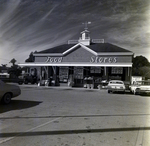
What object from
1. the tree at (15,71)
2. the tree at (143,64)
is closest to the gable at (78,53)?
the tree at (143,64)

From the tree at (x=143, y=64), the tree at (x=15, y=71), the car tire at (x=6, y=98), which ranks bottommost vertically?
the car tire at (x=6, y=98)

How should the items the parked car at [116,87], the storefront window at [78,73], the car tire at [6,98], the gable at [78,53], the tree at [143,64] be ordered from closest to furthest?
the tree at [143,64] → the car tire at [6,98] → the gable at [78,53] → the parked car at [116,87] → the storefront window at [78,73]

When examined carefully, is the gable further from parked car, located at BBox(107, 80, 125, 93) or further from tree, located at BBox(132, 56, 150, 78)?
tree, located at BBox(132, 56, 150, 78)

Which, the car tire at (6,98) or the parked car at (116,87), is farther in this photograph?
the parked car at (116,87)

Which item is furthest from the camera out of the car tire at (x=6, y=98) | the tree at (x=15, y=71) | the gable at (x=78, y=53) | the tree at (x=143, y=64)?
the gable at (x=78, y=53)

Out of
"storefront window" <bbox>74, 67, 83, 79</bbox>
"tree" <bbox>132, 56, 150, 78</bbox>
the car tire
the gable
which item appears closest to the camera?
"tree" <bbox>132, 56, 150, 78</bbox>

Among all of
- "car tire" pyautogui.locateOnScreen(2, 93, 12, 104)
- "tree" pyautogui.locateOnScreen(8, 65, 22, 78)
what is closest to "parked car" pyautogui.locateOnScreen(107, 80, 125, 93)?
"car tire" pyautogui.locateOnScreen(2, 93, 12, 104)

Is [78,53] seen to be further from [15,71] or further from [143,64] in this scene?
[143,64]

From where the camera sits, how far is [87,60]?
13.3 metres

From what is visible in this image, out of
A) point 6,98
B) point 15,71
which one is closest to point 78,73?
point 6,98

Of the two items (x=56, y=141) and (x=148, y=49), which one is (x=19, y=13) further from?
(x=56, y=141)

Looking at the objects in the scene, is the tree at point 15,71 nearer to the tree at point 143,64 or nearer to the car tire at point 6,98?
the tree at point 143,64

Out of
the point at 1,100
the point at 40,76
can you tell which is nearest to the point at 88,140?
the point at 40,76

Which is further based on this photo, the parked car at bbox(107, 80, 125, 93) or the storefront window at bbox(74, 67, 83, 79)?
the storefront window at bbox(74, 67, 83, 79)
